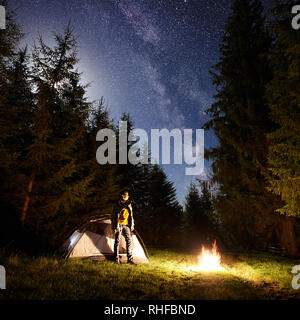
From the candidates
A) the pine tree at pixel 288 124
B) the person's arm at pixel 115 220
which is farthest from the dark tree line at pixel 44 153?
the pine tree at pixel 288 124

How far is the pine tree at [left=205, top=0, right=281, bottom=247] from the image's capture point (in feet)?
35.3

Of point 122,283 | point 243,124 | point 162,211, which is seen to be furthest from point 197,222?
point 122,283

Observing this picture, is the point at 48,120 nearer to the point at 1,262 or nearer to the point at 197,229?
the point at 1,262

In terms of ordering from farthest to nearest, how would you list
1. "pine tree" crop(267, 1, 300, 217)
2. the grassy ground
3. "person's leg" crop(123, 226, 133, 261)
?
"person's leg" crop(123, 226, 133, 261) → "pine tree" crop(267, 1, 300, 217) → the grassy ground

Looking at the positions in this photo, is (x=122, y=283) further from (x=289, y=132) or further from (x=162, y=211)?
(x=162, y=211)

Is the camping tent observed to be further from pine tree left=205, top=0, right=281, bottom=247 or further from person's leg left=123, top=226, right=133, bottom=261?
pine tree left=205, top=0, right=281, bottom=247

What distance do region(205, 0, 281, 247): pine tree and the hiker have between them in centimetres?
639

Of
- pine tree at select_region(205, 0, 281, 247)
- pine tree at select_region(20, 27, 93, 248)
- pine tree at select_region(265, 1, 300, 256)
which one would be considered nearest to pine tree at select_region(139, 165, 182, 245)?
pine tree at select_region(205, 0, 281, 247)

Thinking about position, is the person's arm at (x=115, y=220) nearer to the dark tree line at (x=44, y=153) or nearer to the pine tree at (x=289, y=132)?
the dark tree line at (x=44, y=153)

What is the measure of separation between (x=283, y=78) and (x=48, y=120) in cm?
1029

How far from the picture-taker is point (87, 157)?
1295 cm

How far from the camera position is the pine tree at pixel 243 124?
10.8 meters

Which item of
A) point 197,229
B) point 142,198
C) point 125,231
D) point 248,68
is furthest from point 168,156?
point 197,229

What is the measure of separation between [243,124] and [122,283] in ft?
32.8
